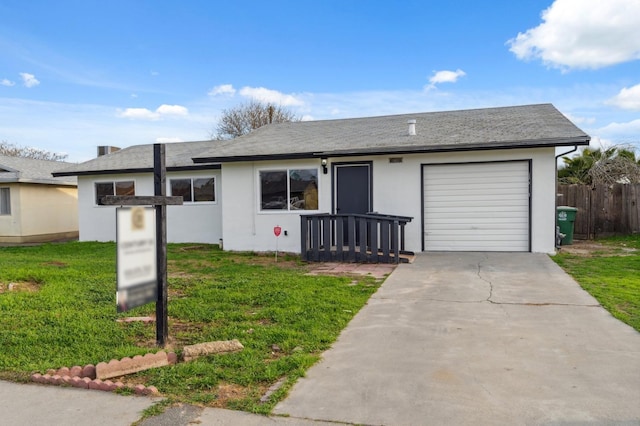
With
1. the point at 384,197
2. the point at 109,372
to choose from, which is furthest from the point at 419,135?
the point at 109,372

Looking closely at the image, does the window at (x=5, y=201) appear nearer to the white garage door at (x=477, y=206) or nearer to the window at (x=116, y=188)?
the window at (x=116, y=188)

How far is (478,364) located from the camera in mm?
4047

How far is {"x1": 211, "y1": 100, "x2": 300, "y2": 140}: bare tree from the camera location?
3616 centimetres

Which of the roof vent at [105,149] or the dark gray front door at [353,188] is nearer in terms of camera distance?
the dark gray front door at [353,188]

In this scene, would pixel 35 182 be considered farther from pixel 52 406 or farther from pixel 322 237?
pixel 52 406

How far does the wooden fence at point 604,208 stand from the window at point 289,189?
7867 millimetres

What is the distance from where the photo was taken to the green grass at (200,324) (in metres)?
3.77

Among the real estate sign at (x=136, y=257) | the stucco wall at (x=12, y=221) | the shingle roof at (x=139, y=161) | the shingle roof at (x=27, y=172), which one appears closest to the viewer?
the real estate sign at (x=136, y=257)

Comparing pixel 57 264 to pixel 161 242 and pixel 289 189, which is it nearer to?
pixel 289 189

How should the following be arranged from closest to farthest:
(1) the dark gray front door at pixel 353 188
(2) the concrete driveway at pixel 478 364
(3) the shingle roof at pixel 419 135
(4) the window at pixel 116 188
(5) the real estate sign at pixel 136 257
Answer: (2) the concrete driveway at pixel 478 364 → (5) the real estate sign at pixel 136 257 → (3) the shingle roof at pixel 419 135 → (1) the dark gray front door at pixel 353 188 → (4) the window at pixel 116 188

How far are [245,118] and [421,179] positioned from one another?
27.1m

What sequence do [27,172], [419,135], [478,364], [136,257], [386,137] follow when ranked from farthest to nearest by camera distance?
[27,172] → [386,137] → [419,135] → [136,257] → [478,364]

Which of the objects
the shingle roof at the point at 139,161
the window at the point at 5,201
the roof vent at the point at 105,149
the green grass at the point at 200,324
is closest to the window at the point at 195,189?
the shingle roof at the point at 139,161

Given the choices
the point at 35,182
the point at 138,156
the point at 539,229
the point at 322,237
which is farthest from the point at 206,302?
the point at 35,182
